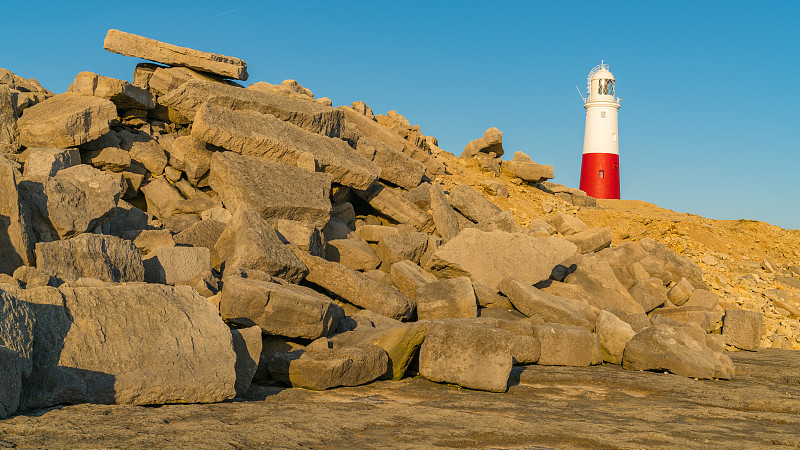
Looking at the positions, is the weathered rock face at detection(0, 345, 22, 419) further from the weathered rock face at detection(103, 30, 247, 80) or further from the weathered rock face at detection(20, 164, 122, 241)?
the weathered rock face at detection(103, 30, 247, 80)

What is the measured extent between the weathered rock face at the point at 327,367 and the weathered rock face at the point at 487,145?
39.9 ft

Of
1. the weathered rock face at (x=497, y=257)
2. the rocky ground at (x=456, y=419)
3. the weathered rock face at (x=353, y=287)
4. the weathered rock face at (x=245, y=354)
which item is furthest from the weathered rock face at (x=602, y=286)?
the weathered rock face at (x=245, y=354)

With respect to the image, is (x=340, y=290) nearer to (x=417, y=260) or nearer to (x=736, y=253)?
(x=417, y=260)

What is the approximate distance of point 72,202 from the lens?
6.80m

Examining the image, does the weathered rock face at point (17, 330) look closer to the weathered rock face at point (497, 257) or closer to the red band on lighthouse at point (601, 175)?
the weathered rock face at point (497, 257)

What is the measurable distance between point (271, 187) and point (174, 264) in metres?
2.50

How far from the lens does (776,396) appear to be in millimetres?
5988

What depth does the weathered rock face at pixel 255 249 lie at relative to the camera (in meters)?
6.53

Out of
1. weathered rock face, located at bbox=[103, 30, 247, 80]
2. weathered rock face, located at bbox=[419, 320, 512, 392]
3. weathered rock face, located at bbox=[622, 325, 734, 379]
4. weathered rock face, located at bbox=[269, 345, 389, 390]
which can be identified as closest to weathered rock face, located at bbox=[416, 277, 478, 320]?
weathered rock face, located at bbox=[419, 320, 512, 392]

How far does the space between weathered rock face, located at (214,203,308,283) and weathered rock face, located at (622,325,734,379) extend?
3748mm

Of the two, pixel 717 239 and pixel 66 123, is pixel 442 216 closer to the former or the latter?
pixel 66 123

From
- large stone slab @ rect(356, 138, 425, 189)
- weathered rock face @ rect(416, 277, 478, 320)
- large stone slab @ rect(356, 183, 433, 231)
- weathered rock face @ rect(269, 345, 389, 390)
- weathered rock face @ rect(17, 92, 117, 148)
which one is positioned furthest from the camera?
large stone slab @ rect(356, 138, 425, 189)

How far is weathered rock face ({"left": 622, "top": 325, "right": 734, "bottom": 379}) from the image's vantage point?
6.88 meters

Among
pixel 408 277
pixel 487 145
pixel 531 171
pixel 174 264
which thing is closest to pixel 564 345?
pixel 408 277
